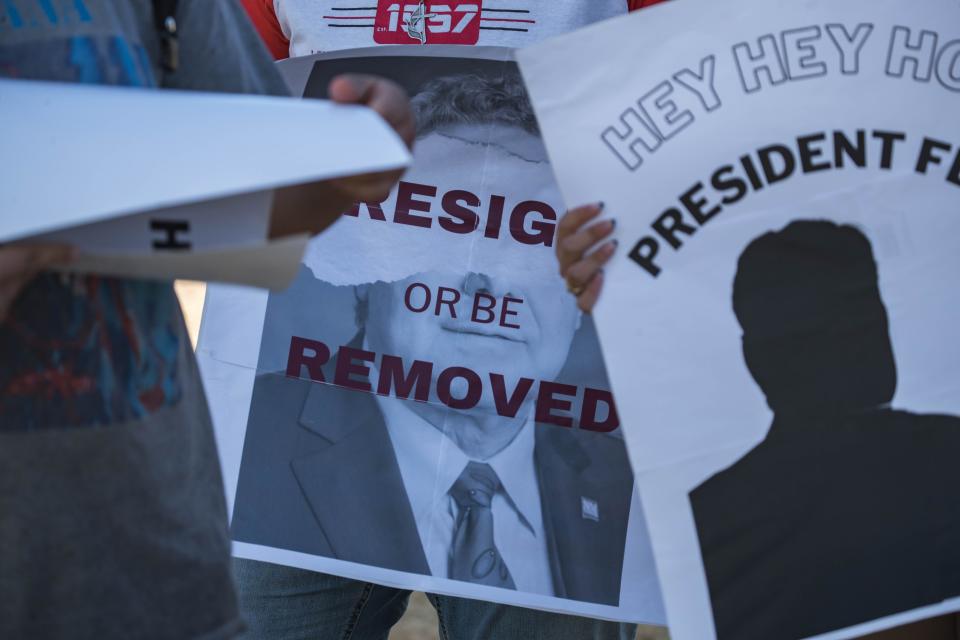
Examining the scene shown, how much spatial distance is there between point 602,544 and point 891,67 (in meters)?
0.74

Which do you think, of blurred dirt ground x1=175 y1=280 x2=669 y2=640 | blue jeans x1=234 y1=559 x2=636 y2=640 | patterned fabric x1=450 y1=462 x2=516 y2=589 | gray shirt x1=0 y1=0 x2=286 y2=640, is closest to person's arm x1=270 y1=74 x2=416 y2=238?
gray shirt x1=0 y1=0 x2=286 y2=640

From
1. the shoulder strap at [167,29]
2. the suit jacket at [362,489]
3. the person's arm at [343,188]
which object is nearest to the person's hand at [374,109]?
the person's arm at [343,188]

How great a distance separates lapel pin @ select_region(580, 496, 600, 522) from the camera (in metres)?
1.53

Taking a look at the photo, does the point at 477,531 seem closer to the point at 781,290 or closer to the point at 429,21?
the point at 781,290

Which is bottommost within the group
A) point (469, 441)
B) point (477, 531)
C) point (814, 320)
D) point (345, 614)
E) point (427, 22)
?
point (345, 614)

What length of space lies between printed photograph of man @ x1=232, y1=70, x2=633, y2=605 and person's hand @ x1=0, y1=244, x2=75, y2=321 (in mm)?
746

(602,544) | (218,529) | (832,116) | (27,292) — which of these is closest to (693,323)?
(832,116)

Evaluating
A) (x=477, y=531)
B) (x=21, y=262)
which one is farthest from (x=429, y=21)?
(x=21, y=262)

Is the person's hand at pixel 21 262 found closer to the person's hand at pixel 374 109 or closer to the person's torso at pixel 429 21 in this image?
the person's hand at pixel 374 109

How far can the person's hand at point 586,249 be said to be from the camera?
1.28m

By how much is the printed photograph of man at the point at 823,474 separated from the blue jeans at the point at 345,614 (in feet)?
1.04

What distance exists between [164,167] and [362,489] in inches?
32.3

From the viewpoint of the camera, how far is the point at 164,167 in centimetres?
84

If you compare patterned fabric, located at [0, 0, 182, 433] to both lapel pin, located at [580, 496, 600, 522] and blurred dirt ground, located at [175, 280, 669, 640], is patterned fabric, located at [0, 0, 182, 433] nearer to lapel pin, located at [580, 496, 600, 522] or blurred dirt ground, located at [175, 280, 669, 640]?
lapel pin, located at [580, 496, 600, 522]
